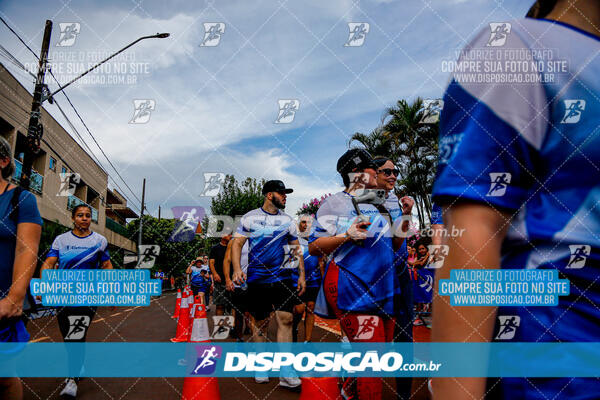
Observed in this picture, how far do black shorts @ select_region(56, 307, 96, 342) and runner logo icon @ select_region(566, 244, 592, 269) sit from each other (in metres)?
5.08

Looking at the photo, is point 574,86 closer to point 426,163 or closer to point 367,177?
point 367,177

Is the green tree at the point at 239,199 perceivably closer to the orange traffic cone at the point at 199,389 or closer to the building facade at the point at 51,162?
the building facade at the point at 51,162

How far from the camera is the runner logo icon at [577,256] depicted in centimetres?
68

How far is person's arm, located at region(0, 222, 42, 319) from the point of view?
2.57 meters

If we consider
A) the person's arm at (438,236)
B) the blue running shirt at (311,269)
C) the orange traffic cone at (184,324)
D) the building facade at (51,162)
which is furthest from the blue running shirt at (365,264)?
the building facade at (51,162)

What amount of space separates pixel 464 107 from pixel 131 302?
18.4 feet

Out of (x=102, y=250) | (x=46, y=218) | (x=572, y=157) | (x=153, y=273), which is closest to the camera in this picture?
(x=572, y=157)

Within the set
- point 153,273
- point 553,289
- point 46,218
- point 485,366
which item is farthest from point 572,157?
point 153,273

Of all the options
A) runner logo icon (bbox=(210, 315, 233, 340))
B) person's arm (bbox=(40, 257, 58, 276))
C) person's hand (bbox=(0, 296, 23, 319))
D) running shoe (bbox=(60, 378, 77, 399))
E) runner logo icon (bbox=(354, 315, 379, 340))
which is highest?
person's arm (bbox=(40, 257, 58, 276))

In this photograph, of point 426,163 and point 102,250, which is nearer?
point 102,250

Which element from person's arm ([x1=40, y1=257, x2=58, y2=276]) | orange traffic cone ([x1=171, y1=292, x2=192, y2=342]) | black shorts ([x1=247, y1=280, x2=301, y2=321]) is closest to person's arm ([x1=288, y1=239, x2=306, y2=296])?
black shorts ([x1=247, y1=280, x2=301, y2=321])

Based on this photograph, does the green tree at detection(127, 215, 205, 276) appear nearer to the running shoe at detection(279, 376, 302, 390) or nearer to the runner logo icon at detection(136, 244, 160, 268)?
the runner logo icon at detection(136, 244, 160, 268)

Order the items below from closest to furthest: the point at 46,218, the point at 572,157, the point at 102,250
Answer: the point at 572,157, the point at 102,250, the point at 46,218

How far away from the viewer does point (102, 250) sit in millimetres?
5078
